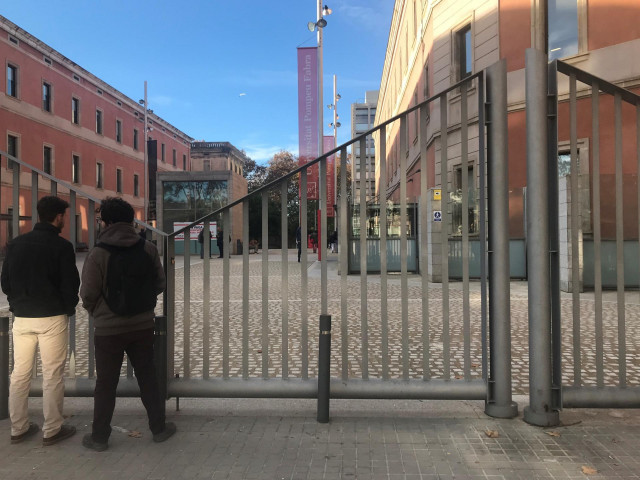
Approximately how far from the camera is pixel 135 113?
49.0 meters

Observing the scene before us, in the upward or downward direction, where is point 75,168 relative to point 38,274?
upward

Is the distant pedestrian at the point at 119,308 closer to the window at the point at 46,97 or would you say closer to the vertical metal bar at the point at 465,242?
the vertical metal bar at the point at 465,242

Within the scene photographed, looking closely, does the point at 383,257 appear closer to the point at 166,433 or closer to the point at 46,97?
the point at 166,433

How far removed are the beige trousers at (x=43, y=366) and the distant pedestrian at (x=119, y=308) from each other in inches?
10.9

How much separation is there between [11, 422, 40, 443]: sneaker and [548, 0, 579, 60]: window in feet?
47.8

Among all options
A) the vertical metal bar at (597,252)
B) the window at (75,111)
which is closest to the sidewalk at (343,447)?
the vertical metal bar at (597,252)

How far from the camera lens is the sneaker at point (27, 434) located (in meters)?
3.44

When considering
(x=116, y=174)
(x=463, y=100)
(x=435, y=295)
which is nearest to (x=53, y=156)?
(x=116, y=174)

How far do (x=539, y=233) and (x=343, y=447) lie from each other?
6.68 ft

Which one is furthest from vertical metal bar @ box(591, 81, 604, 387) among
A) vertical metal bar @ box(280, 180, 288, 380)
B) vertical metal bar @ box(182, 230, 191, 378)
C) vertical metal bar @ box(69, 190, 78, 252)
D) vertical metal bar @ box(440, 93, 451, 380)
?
vertical metal bar @ box(69, 190, 78, 252)

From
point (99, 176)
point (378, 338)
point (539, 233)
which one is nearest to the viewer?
point (539, 233)

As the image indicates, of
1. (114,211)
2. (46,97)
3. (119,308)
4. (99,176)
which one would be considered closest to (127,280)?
(119,308)

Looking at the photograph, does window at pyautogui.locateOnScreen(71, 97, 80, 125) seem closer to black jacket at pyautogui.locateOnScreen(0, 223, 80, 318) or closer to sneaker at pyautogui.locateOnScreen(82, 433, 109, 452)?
black jacket at pyautogui.locateOnScreen(0, 223, 80, 318)

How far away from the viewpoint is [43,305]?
3352mm
